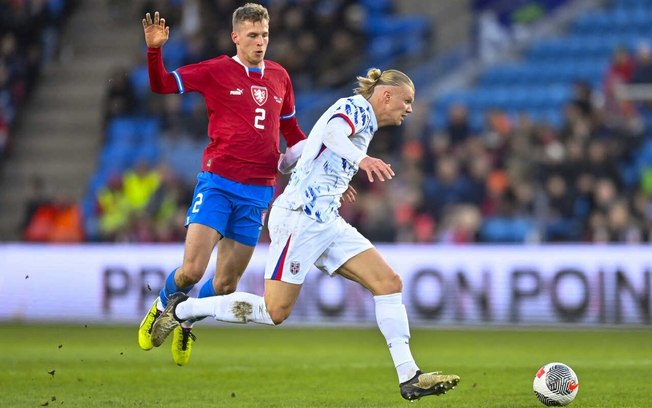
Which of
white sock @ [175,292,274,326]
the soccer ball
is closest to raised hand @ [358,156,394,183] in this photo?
white sock @ [175,292,274,326]

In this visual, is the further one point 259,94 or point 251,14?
point 259,94

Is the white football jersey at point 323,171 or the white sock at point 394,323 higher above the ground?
the white football jersey at point 323,171

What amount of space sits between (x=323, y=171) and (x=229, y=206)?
1463 millimetres

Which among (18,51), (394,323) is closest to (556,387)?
(394,323)

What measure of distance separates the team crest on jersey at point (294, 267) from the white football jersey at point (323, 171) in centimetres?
32

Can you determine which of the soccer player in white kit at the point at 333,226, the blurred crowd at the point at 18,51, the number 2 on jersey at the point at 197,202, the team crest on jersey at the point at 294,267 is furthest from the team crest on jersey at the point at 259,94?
the blurred crowd at the point at 18,51

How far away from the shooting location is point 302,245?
8.23 metres

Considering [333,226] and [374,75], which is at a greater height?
[374,75]

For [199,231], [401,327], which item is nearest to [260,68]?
[199,231]

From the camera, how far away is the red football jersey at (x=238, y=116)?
944cm

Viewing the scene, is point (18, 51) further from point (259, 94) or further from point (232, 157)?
point (232, 157)

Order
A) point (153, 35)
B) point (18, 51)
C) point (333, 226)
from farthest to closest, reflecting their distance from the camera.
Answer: point (18, 51), point (153, 35), point (333, 226)

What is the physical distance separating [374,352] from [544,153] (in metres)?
6.10

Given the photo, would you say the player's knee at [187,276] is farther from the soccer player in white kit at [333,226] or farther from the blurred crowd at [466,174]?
the blurred crowd at [466,174]
